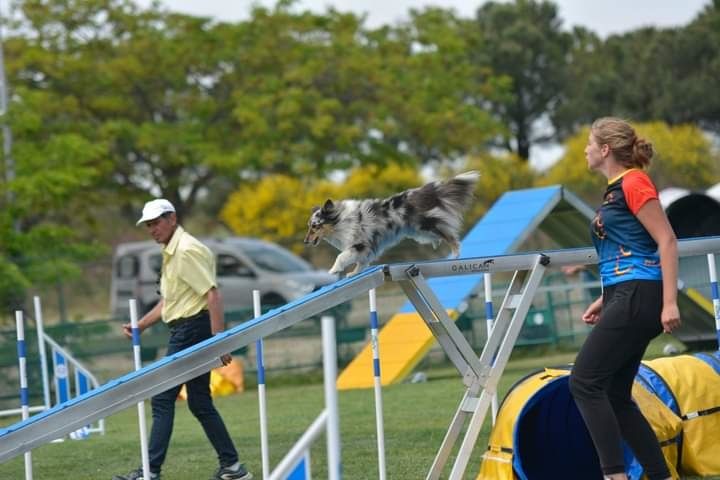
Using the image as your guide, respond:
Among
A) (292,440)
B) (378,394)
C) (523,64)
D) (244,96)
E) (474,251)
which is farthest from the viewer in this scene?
(523,64)

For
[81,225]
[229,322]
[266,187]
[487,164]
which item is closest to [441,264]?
[229,322]

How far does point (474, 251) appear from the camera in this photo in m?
11.4

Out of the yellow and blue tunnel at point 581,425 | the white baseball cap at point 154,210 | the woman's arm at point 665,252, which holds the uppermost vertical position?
the white baseball cap at point 154,210

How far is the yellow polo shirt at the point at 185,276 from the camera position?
17.9 ft

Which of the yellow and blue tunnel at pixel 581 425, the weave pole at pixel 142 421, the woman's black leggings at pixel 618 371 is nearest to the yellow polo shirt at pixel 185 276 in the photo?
the weave pole at pixel 142 421

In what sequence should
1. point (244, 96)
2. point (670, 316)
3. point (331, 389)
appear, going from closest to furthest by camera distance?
point (331, 389) → point (670, 316) → point (244, 96)

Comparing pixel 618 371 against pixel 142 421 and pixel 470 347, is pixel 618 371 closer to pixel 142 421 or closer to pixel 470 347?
pixel 470 347

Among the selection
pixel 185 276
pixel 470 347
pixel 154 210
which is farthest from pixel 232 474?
pixel 470 347

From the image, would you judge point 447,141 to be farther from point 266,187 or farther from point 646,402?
point 646,402

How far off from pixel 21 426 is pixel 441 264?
1.79 metres

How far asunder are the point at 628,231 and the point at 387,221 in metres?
1.73

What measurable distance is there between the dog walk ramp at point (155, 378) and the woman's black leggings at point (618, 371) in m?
0.95

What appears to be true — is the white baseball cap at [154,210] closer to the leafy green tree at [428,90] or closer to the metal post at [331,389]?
the metal post at [331,389]

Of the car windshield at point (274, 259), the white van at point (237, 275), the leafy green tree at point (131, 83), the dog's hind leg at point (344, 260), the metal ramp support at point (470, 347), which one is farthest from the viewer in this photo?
the leafy green tree at point (131, 83)
